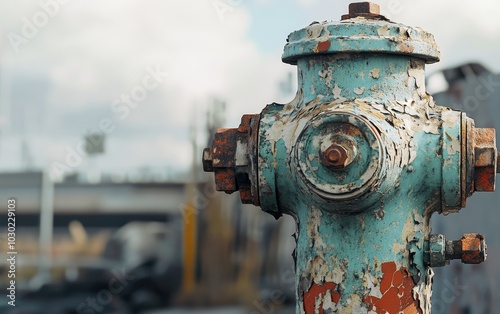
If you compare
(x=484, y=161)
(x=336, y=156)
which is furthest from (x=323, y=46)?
(x=484, y=161)

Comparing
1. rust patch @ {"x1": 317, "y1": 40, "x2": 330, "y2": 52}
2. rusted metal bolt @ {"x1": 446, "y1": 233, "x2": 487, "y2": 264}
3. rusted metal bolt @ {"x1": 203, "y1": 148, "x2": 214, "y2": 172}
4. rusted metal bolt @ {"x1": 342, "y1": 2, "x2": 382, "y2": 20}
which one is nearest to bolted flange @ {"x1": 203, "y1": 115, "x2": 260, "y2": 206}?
rusted metal bolt @ {"x1": 203, "y1": 148, "x2": 214, "y2": 172}

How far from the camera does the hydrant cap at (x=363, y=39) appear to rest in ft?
7.41

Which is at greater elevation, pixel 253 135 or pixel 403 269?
pixel 253 135

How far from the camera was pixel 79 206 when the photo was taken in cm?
2284

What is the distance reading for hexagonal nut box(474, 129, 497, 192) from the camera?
2215mm

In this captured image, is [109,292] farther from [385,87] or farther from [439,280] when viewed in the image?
[385,87]

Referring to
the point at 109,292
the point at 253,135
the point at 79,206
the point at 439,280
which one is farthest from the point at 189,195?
the point at 253,135

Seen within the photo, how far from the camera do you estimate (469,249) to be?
2223 mm

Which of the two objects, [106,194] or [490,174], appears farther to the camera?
[106,194]

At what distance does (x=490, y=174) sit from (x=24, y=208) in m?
19.7

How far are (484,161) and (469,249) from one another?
0.20m

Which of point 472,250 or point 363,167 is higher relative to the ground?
point 363,167

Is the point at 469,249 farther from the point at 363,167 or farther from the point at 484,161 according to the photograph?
the point at 363,167

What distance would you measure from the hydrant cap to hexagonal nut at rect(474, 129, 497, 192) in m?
0.24
